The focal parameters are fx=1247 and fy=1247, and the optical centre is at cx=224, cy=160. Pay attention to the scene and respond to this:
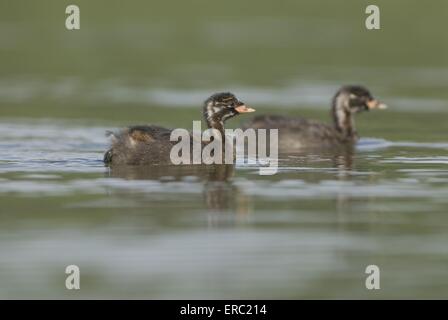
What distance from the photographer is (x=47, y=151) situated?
830 inches

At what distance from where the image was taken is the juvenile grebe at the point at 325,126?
22.8 metres

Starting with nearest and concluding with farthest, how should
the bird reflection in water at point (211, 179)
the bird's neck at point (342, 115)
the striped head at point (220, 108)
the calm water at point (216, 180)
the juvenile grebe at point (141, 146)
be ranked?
the calm water at point (216, 180)
the bird reflection in water at point (211, 179)
the juvenile grebe at point (141, 146)
the striped head at point (220, 108)
the bird's neck at point (342, 115)

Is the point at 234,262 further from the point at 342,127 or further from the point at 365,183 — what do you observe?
the point at 342,127

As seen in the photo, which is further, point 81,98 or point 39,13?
point 39,13

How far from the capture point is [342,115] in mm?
24688

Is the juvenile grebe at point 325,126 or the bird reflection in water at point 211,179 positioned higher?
the juvenile grebe at point 325,126

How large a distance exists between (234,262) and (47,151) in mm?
8964

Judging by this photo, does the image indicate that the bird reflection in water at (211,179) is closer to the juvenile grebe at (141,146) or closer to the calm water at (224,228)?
the calm water at (224,228)

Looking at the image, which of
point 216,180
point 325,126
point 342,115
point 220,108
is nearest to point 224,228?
point 216,180

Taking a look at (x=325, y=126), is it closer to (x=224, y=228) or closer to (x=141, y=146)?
(x=141, y=146)

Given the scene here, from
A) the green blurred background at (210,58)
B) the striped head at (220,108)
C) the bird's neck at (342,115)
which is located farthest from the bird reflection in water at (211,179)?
the green blurred background at (210,58)

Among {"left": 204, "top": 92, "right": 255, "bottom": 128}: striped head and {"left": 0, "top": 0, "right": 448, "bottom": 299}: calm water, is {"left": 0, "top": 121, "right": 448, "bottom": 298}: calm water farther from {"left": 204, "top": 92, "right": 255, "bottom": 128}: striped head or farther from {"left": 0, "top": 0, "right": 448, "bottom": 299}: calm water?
{"left": 204, "top": 92, "right": 255, "bottom": 128}: striped head

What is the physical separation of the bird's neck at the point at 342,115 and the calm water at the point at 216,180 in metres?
0.70

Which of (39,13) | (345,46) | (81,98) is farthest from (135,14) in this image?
(81,98)
